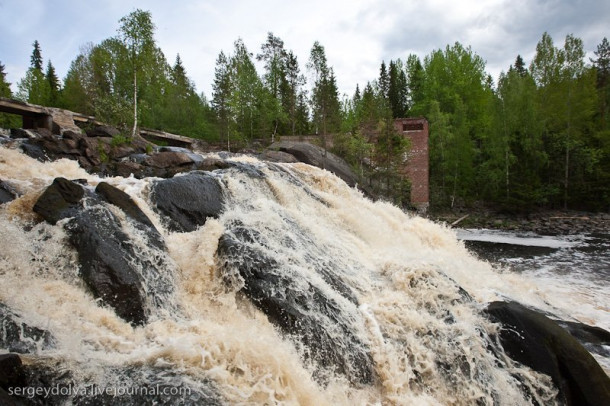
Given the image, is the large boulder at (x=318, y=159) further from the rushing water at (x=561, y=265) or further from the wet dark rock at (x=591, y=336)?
the wet dark rock at (x=591, y=336)

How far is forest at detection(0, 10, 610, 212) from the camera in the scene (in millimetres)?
26234

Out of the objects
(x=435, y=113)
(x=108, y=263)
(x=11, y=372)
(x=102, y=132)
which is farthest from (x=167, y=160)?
(x=435, y=113)

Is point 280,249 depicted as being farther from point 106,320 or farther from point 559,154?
point 559,154

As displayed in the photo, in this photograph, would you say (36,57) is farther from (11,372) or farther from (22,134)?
(11,372)

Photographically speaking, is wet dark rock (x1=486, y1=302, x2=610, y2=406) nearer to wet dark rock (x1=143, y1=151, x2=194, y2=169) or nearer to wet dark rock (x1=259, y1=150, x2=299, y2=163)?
wet dark rock (x1=143, y1=151, x2=194, y2=169)

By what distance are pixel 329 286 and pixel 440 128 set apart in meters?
29.6

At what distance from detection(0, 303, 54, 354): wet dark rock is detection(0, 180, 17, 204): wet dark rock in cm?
405

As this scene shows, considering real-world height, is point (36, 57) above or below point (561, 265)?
above

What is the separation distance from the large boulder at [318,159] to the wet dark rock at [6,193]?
65.7 ft

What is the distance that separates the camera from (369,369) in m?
5.06

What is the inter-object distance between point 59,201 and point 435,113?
32.2 m

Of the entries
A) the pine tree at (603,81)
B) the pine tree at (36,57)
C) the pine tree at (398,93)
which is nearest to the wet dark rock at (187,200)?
the pine tree at (603,81)

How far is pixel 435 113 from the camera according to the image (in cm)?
3219

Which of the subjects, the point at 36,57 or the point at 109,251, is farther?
the point at 36,57
